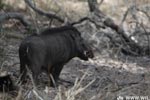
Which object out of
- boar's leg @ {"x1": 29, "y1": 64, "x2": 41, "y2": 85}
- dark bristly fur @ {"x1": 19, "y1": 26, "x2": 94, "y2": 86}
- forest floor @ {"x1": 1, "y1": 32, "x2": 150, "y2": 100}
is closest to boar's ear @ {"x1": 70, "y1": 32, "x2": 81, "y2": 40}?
dark bristly fur @ {"x1": 19, "y1": 26, "x2": 94, "y2": 86}

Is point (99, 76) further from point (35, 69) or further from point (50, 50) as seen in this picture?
point (35, 69)

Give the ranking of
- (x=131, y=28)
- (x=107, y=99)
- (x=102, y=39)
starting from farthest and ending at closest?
(x=131, y=28), (x=102, y=39), (x=107, y=99)

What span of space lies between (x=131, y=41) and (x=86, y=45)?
2683mm

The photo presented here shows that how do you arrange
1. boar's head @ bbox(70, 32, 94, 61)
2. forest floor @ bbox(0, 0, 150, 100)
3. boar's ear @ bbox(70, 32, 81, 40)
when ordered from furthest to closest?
boar's head @ bbox(70, 32, 94, 61) < boar's ear @ bbox(70, 32, 81, 40) < forest floor @ bbox(0, 0, 150, 100)

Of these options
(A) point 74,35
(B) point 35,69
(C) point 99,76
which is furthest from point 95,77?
(B) point 35,69

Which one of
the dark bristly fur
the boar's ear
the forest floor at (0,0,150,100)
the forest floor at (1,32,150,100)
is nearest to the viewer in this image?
the forest floor at (0,0,150,100)

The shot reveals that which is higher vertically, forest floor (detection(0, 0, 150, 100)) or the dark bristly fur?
the dark bristly fur

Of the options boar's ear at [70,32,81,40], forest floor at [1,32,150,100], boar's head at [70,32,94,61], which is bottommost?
forest floor at [1,32,150,100]

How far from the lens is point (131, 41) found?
36.8 ft

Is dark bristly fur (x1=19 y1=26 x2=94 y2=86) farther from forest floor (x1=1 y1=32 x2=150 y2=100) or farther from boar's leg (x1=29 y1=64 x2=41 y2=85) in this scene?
forest floor (x1=1 y1=32 x2=150 y2=100)

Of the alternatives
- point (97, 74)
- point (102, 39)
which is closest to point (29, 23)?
point (102, 39)

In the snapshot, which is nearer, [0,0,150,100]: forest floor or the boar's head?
[0,0,150,100]: forest floor

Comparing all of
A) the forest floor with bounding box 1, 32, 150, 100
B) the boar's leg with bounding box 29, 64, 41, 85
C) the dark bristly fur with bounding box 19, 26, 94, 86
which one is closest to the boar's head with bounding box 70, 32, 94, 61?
the dark bristly fur with bounding box 19, 26, 94, 86

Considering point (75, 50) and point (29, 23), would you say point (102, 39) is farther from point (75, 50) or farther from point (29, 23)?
point (75, 50)
